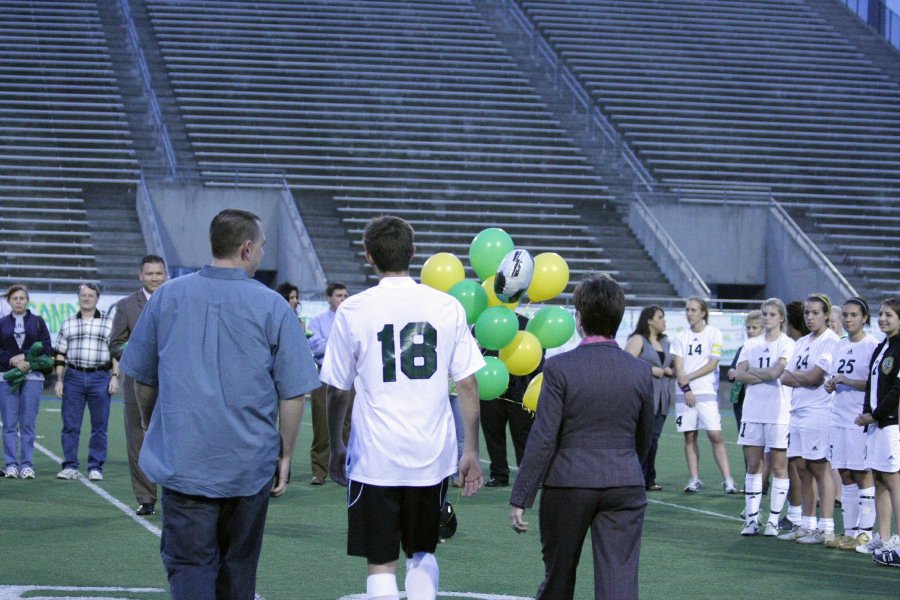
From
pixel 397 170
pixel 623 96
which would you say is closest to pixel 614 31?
pixel 623 96

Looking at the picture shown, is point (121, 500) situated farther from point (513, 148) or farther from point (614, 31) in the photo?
point (614, 31)

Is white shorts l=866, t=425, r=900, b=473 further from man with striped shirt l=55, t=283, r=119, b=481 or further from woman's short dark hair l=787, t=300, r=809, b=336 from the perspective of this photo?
man with striped shirt l=55, t=283, r=119, b=481

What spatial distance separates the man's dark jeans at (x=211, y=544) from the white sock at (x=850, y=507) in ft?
18.6

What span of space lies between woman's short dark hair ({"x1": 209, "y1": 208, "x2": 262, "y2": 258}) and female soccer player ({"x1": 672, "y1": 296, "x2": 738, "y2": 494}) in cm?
843

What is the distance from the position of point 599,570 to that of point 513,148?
1028 inches

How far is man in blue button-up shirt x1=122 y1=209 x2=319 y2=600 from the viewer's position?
4883 mm

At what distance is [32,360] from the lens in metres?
12.4

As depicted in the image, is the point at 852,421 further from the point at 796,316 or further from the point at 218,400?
the point at 218,400

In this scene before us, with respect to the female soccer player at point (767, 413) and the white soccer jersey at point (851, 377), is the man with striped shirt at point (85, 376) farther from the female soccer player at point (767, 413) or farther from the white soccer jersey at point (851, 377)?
the white soccer jersey at point (851, 377)

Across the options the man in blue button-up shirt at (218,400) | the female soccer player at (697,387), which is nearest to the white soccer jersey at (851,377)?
the female soccer player at (697,387)

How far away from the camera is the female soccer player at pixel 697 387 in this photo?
12.8 m

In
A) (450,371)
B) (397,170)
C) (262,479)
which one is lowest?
(262,479)

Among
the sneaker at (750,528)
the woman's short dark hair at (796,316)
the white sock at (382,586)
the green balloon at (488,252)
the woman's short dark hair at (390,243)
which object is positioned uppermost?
the green balloon at (488,252)

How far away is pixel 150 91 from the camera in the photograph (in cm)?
3078
